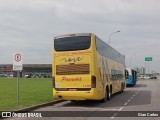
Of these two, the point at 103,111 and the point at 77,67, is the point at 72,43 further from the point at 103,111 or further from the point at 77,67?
the point at 103,111

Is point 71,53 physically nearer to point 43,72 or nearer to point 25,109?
point 25,109

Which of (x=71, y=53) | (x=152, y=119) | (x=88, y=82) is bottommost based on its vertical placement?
(x=152, y=119)

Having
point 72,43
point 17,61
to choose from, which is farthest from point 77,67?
point 17,61

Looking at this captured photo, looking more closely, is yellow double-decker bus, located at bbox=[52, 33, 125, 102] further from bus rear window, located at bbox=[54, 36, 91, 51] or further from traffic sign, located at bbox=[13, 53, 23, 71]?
traffic sign, located at bbox=[13, 53, 23, 71]

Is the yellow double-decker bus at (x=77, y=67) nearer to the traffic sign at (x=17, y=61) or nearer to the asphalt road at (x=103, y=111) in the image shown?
the asphalt road at (x=103, y=111)

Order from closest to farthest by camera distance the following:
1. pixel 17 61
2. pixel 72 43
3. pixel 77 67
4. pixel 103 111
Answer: pixel 103 111 < pixel 17 61 < pixel 77 67 < pixel 72 43

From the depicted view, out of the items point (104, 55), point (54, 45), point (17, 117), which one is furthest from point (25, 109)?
point (104, 55)

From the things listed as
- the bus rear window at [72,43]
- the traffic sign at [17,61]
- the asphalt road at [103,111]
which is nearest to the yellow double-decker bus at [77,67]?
the bus rear window at [72,43]

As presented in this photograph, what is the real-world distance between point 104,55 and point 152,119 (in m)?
9.58

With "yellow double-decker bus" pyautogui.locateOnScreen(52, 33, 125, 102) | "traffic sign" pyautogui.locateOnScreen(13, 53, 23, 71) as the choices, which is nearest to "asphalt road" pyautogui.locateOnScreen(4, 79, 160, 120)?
"yellow double-decker bus" pyautogui.locateOnScreen(52, 33, 125, 102)

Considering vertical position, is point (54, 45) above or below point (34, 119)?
above

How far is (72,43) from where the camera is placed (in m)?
19.9

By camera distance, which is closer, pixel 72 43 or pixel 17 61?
pixel 17 61

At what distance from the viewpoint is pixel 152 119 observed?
13.4 meters
